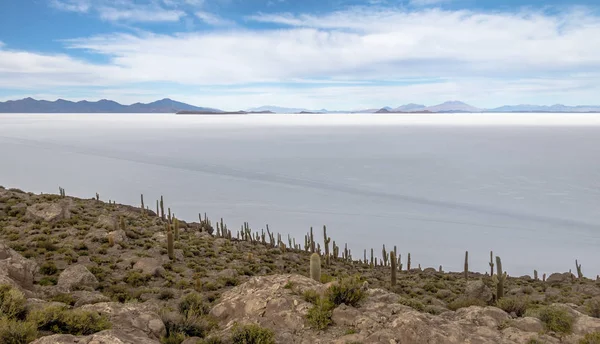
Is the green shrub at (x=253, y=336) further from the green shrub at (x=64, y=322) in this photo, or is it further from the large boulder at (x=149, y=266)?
the large boulder at (x=149, y=266)

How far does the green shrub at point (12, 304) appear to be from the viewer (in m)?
8.04

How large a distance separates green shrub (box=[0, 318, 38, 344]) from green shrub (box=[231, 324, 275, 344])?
3.59 meters

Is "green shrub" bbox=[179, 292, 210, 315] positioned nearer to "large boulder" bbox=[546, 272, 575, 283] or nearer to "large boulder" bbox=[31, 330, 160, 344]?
"large boulder" bbox=[31, 330, 160, 344]

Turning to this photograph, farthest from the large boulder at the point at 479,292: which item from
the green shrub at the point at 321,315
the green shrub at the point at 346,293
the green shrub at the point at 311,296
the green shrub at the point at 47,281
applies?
the green shrub at the point at 47,281

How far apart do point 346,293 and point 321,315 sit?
3.10 ft

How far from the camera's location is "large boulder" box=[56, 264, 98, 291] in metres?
14.8

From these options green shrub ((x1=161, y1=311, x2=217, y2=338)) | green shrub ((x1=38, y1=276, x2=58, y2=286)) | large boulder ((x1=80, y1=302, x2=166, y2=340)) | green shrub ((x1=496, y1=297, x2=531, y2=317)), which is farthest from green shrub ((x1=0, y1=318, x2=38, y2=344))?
green shrub ((x1=496, y1=297, x2=531, y2=317))

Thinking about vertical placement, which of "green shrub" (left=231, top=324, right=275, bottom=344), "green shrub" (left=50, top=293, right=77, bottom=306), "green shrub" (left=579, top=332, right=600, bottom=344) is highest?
"green shrub" (left=231, top=324, right=275, bottom=344)

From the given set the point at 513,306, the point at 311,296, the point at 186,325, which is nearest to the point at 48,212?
the point at 186,325

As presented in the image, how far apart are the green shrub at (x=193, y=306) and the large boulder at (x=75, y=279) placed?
19.4 feet

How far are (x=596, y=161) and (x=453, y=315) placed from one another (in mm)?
101823

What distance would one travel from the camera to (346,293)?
9.77 metres

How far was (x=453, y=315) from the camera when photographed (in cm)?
1031

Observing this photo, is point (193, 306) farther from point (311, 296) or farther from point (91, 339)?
point (91, 339)
